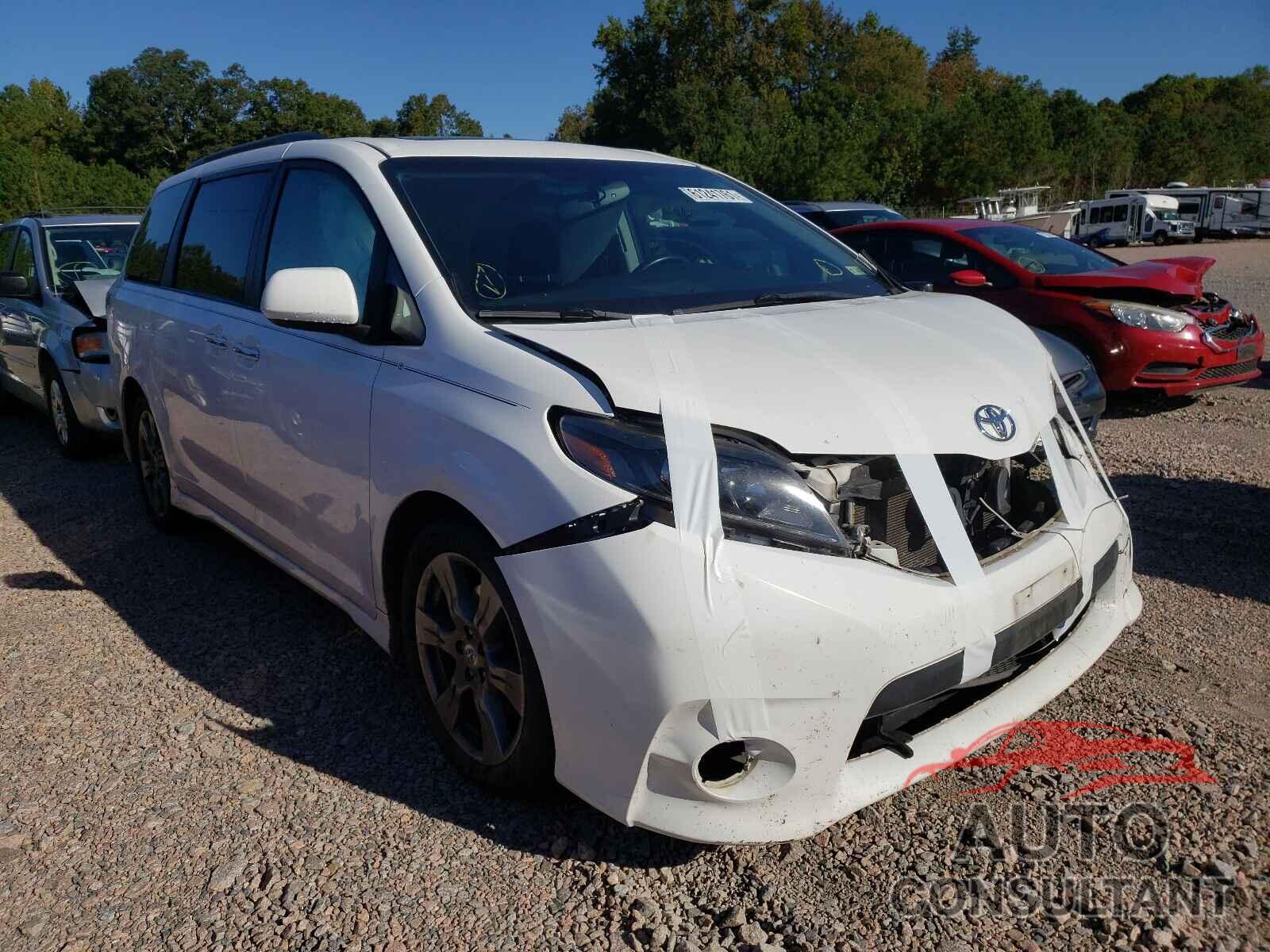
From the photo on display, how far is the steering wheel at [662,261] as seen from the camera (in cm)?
317

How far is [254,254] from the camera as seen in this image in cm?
376

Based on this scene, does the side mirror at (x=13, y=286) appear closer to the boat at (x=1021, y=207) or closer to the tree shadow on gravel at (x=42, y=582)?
the tree shadow on gravel at (x=42, y=582)

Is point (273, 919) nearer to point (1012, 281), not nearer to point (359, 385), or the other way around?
point (359, 385)

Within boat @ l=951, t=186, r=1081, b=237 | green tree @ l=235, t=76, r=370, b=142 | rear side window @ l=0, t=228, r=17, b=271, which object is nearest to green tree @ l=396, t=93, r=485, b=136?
green tree @ l=235, t=76, r=370, b=142

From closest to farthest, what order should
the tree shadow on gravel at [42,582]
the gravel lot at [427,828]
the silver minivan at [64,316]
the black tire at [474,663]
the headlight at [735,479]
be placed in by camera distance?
the headlight at [735,479] → the gravel lot at [427,828] → the black tire at [474,663] → the tree shadow on gravel at [42,582] → the silver minivan at [64,316]

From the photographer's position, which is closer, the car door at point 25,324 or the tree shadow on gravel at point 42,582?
the tree shadow on gravel at point 42,582

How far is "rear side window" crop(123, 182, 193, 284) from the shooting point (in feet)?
15.6

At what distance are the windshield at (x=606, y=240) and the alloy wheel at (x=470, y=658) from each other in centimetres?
76

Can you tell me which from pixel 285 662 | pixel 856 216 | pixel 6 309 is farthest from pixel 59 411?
pixel 856 216

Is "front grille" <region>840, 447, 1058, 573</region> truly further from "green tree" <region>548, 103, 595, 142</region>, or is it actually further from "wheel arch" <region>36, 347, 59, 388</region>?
"green tree" <region>548, 103, 595, 142</region>

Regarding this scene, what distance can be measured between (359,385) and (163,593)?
7.23 ft

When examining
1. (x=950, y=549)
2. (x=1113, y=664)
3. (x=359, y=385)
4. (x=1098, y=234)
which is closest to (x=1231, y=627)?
(x=1113, y=664)

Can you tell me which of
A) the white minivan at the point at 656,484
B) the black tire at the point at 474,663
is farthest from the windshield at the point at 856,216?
the black tire at the point at 474,663

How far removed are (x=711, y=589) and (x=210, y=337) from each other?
2701mm
